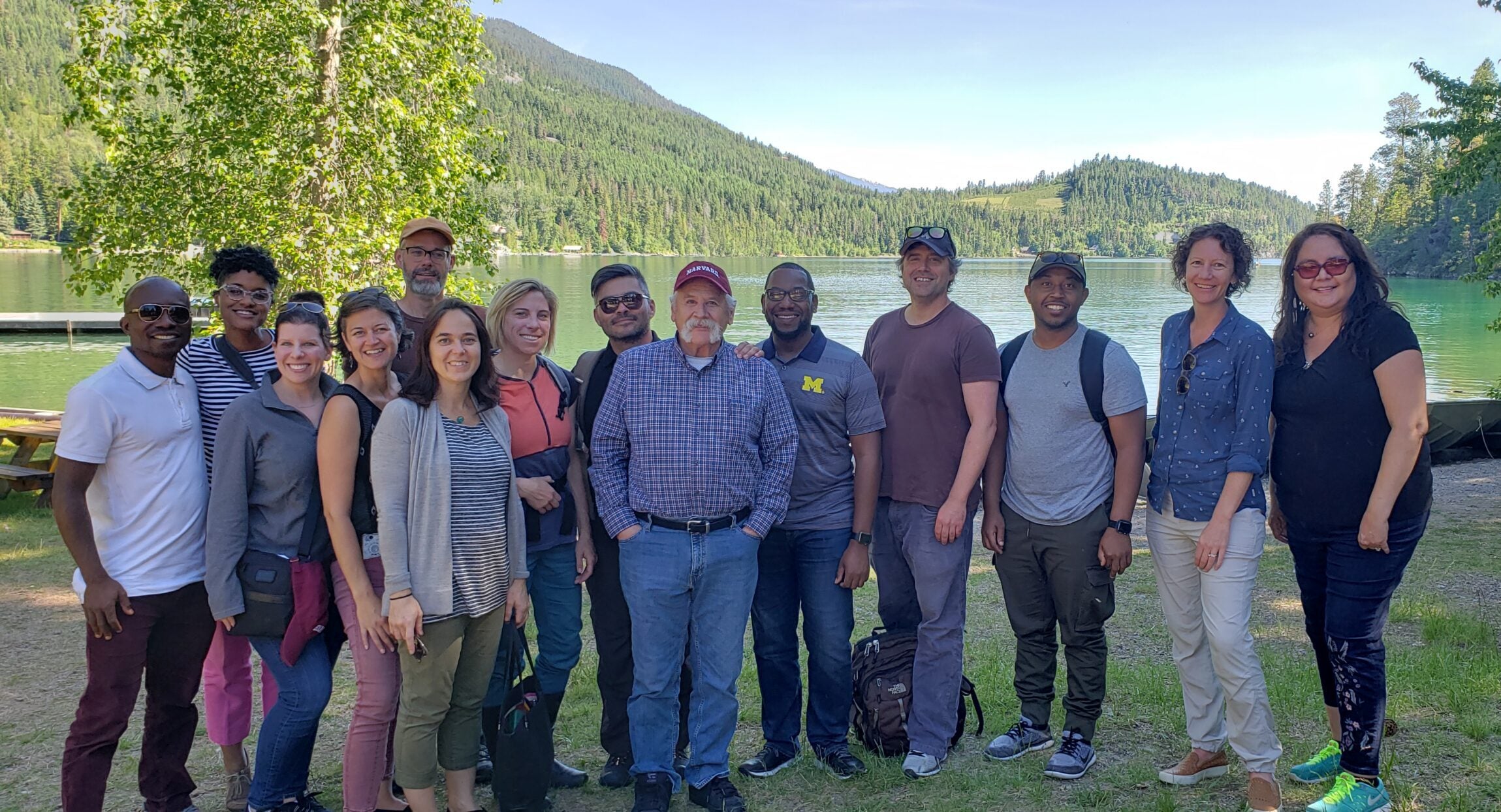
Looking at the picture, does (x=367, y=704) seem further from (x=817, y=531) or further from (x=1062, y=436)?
(x=1062, y=436)

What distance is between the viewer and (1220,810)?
12.0 feet

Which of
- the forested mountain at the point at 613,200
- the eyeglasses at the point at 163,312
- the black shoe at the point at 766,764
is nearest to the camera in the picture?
the eyeglasses at the point at 163,312

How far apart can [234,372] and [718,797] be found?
255cm

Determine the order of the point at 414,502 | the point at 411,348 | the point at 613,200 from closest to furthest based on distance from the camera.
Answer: the point at 414,502, the point at 411,348, the point at 613,200

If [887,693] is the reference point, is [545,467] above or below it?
above

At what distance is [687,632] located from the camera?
3883 millimetres

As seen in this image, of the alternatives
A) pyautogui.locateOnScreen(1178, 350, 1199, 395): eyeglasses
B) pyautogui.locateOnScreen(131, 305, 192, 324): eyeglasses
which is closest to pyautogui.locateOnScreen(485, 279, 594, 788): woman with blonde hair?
pyautogui.locateOnScreen(131, 305, 192, 324): eyeglasses

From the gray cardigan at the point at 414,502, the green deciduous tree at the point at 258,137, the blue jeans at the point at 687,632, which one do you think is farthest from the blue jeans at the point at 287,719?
the green deciduous tree at the point at 258,137

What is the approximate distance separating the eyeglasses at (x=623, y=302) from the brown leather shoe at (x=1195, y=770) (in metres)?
2.98

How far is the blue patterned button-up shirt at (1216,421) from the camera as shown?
3607 mm

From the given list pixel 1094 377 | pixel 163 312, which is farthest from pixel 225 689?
pixel 1094 377

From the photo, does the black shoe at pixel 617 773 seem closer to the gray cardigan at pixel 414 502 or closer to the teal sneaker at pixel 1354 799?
the gray cardigan at pixel 414 502

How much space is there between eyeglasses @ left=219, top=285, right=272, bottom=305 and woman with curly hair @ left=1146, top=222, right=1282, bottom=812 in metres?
3.73

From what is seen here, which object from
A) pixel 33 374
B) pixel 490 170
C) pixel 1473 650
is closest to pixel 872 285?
pixel 33 374
